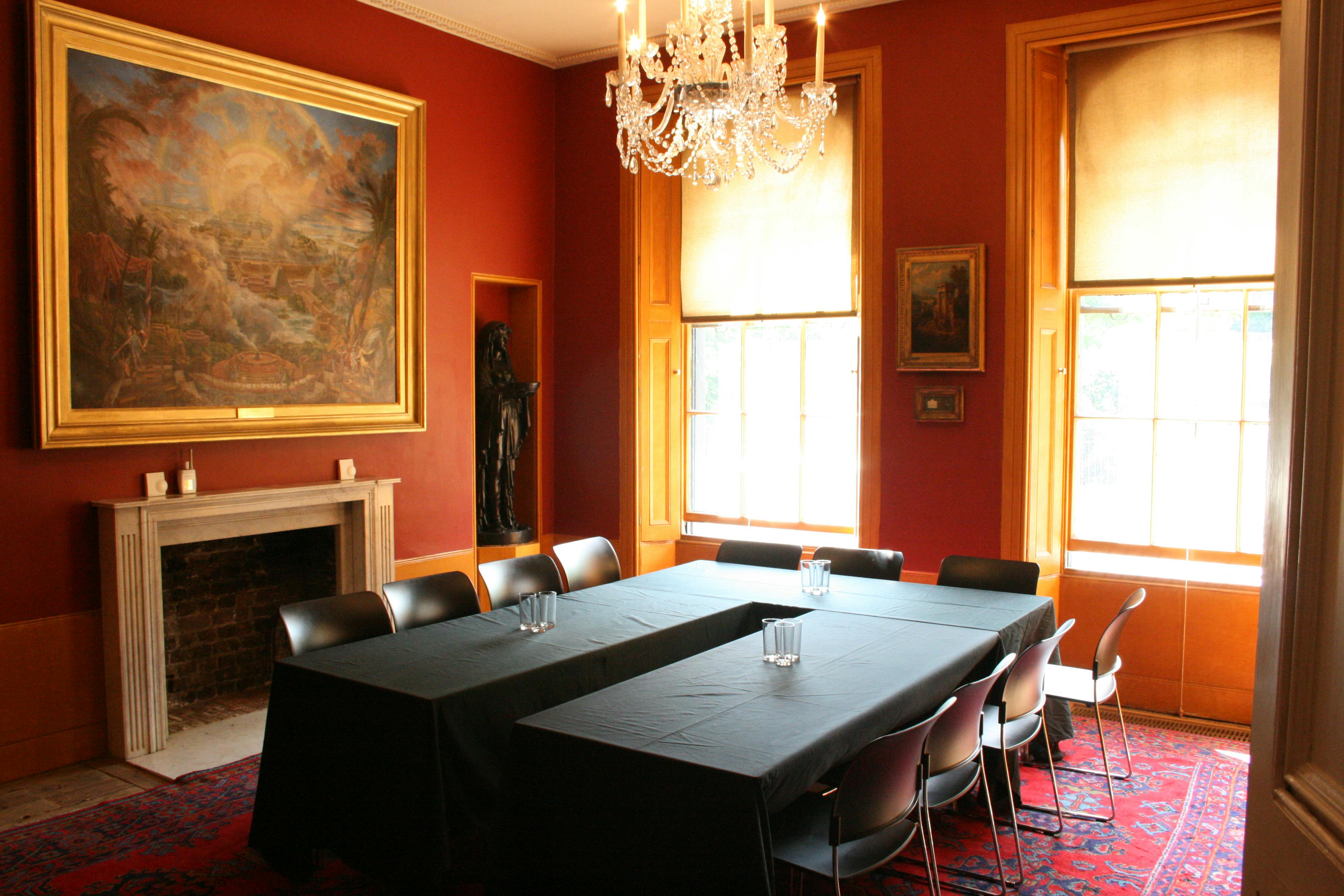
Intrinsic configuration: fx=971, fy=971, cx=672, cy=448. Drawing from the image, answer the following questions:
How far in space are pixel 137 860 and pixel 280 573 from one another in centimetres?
231

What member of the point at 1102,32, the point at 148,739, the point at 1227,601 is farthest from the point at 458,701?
the point at 1102,32

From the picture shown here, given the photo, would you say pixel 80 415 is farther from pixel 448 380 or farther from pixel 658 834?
pixel 658 834

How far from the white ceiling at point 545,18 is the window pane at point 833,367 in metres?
1.90

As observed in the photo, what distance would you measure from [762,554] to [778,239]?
217 cm

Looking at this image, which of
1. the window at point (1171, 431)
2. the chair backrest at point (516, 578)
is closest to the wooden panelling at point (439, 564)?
the chair backrest at point (516, 578)

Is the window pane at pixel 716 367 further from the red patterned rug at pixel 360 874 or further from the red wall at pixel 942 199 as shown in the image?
the red patterned rug at pixel 360 874

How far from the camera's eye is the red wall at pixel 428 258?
428cm

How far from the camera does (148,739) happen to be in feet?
15.2

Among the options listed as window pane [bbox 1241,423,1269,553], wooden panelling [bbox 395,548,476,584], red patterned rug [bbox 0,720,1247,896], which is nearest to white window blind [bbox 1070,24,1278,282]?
window pane [bbox 1241,423,1269,553]

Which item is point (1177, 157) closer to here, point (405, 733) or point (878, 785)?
point (878, 785)

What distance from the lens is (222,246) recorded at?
490 centimetres

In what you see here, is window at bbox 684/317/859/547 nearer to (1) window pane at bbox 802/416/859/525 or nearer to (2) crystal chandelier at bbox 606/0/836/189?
(1) window pane at bbox 802/416/859/525

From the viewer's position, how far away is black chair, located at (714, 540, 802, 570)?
5.33 m

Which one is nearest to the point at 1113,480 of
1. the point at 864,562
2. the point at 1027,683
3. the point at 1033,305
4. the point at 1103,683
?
the point at 1033,305
